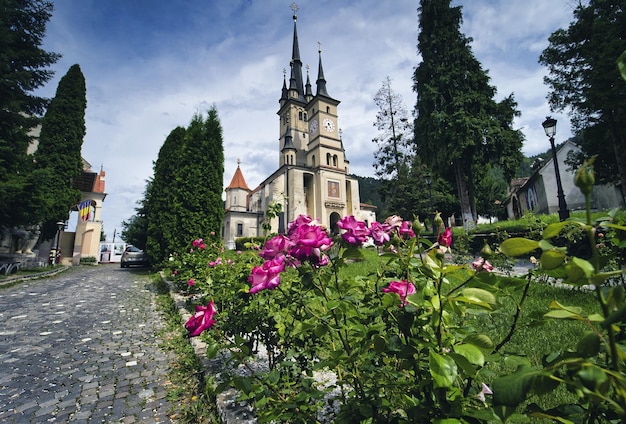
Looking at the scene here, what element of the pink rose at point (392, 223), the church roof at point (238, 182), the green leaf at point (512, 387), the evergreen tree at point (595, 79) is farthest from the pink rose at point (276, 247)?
the church roof at point (238, 182)

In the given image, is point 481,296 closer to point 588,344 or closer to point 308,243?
point 588,344

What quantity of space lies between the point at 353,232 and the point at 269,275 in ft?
1.40

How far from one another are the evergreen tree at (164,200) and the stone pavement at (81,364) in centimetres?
488

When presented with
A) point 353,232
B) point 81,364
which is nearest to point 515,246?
point 353,232

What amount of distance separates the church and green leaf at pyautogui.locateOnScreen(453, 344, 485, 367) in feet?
102

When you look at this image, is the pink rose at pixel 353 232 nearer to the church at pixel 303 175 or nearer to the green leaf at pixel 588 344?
the green leaf at pixel 588 344

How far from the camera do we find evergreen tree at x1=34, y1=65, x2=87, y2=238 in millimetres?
15117

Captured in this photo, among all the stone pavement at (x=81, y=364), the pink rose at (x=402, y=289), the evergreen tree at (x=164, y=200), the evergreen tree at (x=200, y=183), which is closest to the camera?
the pink rose at (x=402, y=289)

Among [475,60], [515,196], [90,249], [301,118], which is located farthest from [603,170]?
[90,249]

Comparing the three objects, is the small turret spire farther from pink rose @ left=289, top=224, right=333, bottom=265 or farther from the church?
pink rose @ left=289, top=224, right=333, bottom=265

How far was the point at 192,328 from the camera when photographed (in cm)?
124

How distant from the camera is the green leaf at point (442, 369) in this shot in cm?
72

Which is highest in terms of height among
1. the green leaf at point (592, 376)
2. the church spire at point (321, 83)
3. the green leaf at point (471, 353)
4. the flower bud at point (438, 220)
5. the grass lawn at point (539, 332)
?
the church spire at point (321, 83)

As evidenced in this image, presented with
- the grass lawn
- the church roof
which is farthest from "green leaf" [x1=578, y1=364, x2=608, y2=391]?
the church roof
